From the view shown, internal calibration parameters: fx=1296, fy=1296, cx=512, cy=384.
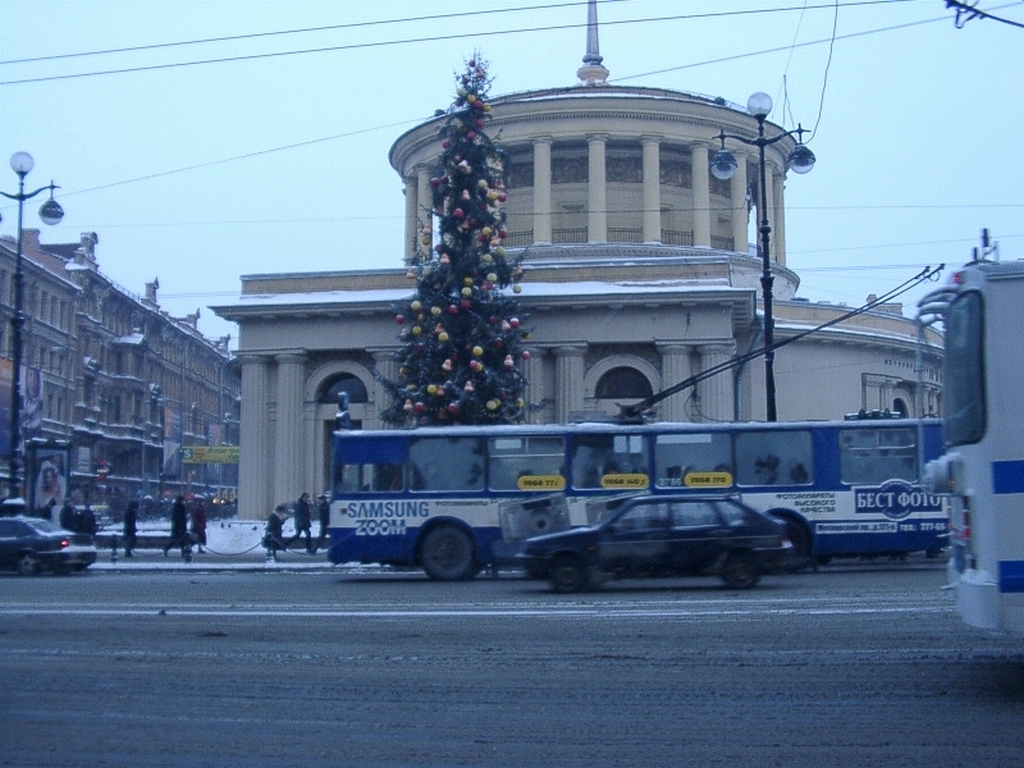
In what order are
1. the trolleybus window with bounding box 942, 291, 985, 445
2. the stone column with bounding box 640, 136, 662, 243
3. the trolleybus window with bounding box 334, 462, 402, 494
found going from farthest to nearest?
1. the stone column with bounding box 640, 136, 662, 243
2. the trolleybus window with bounding box 334, 462, 402, 494
3. the trolleybus window with bounding box 942, 291, 985, 445

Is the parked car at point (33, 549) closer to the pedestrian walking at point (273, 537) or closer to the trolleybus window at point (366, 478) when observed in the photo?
the pedestrian walking at point (273, 537)

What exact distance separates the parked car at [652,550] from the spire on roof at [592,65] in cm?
4183

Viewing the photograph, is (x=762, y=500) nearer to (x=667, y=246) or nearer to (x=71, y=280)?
(x=667, y=246)

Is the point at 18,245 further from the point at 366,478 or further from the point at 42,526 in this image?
the point at 366,478

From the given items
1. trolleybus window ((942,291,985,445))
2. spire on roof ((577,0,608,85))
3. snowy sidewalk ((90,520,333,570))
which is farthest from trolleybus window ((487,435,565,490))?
spire on roof ((577,0,608,85))

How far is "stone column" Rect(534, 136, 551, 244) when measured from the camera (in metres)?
54.5

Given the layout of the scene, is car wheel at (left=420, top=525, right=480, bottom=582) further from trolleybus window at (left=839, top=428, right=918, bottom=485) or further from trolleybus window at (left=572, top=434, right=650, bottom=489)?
trolleybus window at (left=839, top=428, right=918, bottom=485)

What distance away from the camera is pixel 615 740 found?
26.8 feet

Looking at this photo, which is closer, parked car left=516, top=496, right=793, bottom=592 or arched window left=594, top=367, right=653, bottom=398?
parked car left=516, top=496, right=793, bottom=592

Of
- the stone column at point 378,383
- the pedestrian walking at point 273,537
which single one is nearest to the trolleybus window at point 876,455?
the pedestrian walking at point 273,537

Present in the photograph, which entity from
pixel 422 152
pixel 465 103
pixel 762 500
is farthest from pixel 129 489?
pixel 762 500

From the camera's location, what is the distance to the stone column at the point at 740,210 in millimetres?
56812

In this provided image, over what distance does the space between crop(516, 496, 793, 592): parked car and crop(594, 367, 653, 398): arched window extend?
24.3 meters

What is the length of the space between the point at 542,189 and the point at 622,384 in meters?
13.3
